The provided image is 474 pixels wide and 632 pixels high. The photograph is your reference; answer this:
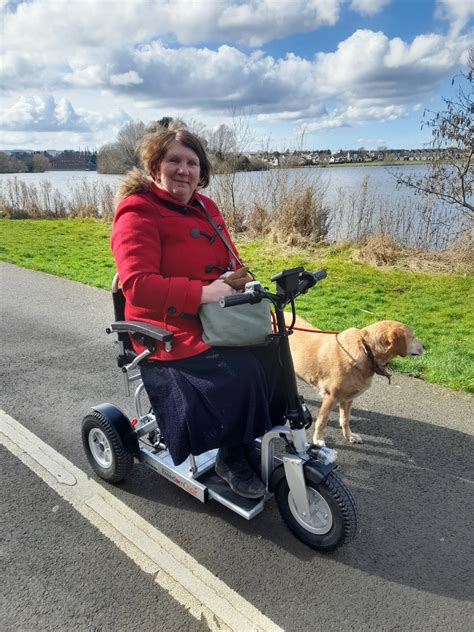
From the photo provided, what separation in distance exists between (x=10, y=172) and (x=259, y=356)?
79.9ft

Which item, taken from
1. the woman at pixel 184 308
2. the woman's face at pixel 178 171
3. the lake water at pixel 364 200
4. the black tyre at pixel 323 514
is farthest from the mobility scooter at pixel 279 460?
the lake water at pixel 364 200

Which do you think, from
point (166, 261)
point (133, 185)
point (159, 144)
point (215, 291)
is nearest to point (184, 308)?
point (215, 291)

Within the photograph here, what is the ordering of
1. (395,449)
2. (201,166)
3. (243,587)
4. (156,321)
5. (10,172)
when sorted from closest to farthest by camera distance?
(243,587), (156,321), (201,166), (395,449), (10,172)

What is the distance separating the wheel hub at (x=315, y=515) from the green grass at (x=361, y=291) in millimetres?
2527

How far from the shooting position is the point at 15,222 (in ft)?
62.0

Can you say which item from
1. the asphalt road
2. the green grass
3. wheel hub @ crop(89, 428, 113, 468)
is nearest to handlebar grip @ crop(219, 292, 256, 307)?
the asphalt road

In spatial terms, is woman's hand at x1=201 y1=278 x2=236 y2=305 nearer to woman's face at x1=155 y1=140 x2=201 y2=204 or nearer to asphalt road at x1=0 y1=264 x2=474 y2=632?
woman's face at x1=155 y1=140 x2=201 y2=204

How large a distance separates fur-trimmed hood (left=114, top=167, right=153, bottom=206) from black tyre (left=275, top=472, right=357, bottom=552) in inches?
71.8

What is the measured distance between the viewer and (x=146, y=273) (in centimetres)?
238

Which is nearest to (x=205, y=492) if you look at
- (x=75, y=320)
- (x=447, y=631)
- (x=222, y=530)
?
(x=222, y=530)

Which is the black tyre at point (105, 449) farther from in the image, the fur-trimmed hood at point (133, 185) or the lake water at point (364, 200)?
the lake water at point (364, 200)

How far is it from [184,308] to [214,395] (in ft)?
1.63

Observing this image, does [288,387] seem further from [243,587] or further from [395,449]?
[395,449]

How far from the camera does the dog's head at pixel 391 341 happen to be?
3.35 metres
